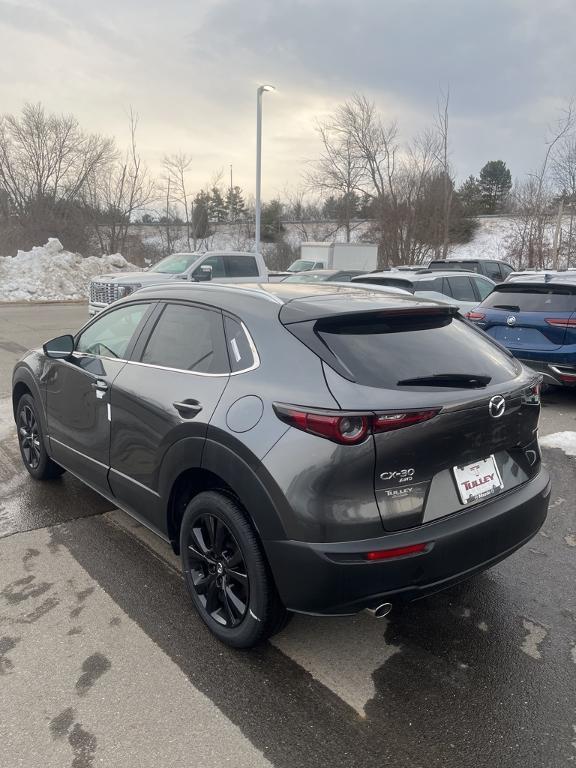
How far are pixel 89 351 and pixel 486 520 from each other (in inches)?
111

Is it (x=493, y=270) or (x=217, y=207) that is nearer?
(x=493, y=270)

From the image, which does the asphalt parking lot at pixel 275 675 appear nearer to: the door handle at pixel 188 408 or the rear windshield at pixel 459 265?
the door handle at pixel 188 408

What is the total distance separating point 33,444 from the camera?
467 centimetres

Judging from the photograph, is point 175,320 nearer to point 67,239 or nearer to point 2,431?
point 2,431

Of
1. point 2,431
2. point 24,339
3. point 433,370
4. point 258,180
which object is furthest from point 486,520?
point 258,180

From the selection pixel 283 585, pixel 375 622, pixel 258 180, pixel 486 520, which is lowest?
pixel 375 622

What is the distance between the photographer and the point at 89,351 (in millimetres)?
3955

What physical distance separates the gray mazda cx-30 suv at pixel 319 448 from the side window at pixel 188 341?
0.03ft

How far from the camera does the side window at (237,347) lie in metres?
2.65

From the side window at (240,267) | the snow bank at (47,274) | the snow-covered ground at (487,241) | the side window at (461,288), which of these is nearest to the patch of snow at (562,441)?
the side window at (461,288)

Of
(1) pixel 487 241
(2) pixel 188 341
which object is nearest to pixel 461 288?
(2) pixel 188 341

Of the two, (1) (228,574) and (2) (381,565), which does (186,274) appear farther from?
(2) (381,565)

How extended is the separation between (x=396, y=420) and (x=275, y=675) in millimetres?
1278

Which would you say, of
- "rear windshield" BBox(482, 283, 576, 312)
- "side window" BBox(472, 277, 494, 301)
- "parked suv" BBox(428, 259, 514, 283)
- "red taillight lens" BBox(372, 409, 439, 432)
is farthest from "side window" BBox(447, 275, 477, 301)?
"red taillight lens" BBox(372, 409, 439, 432)
